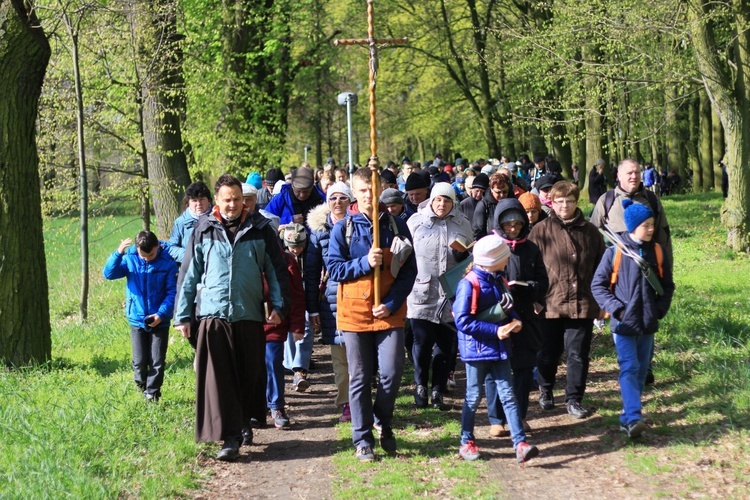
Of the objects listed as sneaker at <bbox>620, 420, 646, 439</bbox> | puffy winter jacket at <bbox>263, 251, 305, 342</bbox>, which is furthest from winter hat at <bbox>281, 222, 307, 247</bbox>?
sneaker at <bbox>620, 420, 646, 439</bbox>

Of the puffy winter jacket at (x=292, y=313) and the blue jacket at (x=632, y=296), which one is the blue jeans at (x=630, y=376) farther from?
the puffy winter jacket at (x=292, y=313)

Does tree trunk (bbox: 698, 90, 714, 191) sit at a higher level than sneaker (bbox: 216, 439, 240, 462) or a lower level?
higher

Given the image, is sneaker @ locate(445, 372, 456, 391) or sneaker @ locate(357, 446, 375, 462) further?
sneaker @ locate(445, 372, 456, 391)

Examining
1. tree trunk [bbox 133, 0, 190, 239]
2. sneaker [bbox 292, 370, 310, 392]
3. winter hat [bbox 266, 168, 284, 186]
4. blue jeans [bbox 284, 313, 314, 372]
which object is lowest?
sneaker [bbox 292, 370, 310, 392]

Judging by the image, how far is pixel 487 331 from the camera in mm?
6883

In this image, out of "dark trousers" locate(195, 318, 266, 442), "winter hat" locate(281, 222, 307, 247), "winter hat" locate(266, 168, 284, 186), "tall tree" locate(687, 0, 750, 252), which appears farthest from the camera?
"tall tree" locate(687, 0, 750, 252)

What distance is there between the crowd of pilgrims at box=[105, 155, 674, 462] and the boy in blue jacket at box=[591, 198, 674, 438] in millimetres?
35

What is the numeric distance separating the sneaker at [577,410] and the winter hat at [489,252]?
1998mm

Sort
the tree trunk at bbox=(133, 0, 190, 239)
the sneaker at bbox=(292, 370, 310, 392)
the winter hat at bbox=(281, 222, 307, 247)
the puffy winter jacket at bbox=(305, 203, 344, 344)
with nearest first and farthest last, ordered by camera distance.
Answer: the puffy winter jacket at bbox=(305, 203, 344, 344), the winter hat at bbox=(281, 222, 307, 247), the sneaker at bbox=(292, 370, 310, 392), the tree trunk at bbox=(133, 0, 190, 239)

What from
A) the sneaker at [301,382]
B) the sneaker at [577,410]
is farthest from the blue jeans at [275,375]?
the sneaker at [577,410]

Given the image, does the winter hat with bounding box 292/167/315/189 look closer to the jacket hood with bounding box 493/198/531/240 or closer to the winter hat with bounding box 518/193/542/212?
the winter hat with bounding box 518/193/542/212

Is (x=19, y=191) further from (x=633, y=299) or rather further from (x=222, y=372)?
(x=633, y=299)

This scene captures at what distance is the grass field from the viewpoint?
6.34 metres

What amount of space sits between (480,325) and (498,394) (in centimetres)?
63
